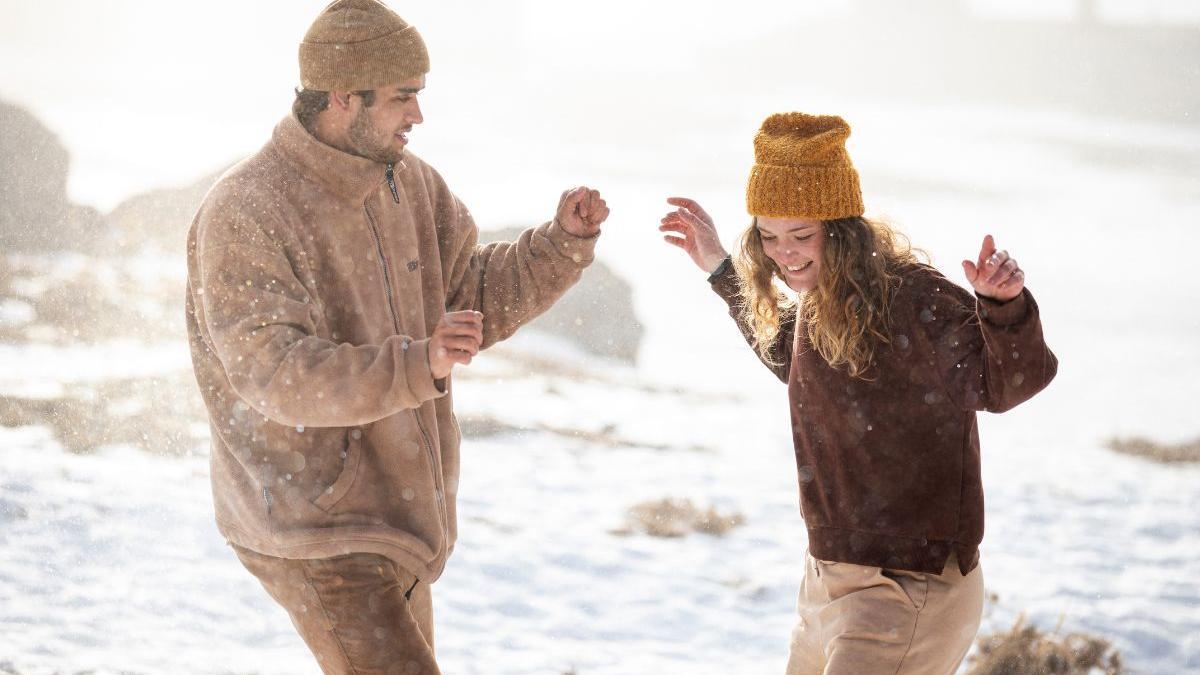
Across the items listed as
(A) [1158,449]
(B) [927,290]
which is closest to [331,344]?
(B) [927,290]

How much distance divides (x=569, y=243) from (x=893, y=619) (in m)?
1.49

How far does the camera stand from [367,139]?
3.04 metres

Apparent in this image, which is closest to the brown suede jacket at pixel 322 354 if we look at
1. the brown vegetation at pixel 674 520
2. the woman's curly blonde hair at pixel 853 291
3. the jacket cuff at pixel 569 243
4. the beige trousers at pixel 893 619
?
the jacket cuff at pixel 569 243

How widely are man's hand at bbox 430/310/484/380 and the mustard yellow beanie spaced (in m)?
0.81

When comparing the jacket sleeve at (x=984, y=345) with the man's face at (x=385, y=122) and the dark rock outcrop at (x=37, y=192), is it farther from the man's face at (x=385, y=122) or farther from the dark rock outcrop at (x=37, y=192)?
the dark rock outcrop at (x=37, y=192)

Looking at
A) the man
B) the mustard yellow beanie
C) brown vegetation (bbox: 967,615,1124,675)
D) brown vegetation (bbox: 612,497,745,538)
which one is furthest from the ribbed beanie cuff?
brown vegetation (bbox: 612,497,745,538)

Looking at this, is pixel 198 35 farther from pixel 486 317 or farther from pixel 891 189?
pixel 486 317

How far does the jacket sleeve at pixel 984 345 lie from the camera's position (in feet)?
A: 8.44

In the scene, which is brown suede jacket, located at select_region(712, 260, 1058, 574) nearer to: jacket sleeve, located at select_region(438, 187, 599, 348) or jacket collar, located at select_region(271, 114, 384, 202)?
jacket sleeve, located at select_region(438, 187, 599, 348)

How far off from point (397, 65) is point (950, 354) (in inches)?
63.1

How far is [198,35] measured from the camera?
3041 inches

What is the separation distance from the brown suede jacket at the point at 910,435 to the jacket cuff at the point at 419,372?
1000mm

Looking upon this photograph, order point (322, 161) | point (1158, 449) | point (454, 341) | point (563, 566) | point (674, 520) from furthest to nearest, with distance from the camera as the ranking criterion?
point (1158, 449), point (674, 520), point (563, 566), point (322, 161), point (454, 341)

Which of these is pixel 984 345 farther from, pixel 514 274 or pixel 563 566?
pixel 563 566
